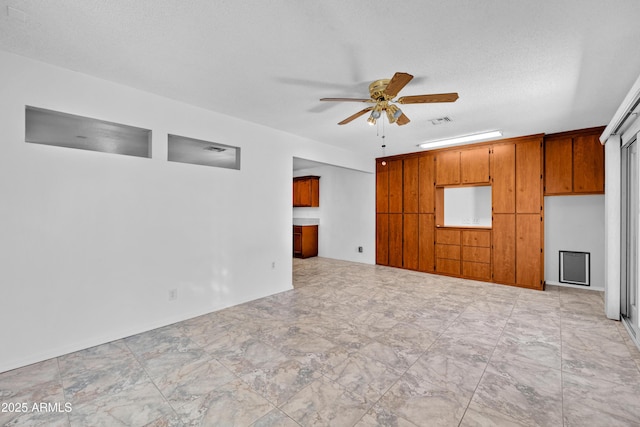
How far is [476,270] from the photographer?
17.4 ft

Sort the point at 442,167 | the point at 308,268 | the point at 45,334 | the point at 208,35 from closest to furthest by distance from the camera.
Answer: the point at 208,35 < the point at 45,334 < the point at 442,167 < the point at 308,268

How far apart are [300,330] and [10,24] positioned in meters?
3.47

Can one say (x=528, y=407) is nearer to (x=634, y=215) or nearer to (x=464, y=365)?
(x=464, y=365)

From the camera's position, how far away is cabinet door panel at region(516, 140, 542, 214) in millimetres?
4711

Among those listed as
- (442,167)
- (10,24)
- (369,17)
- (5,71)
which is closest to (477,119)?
(442,167)

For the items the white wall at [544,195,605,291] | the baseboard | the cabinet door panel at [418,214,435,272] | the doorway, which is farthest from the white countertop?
the doorway

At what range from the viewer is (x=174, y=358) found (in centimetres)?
251

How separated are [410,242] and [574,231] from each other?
2.76 m

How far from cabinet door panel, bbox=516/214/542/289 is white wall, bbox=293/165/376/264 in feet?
9.55

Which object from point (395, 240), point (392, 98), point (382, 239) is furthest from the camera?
point (382, 239)

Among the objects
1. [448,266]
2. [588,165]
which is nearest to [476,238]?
[448,266]

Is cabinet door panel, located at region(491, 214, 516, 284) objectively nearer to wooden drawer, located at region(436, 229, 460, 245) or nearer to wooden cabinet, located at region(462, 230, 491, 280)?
wooden cabinet, located at region(462, 230, 491, 280)

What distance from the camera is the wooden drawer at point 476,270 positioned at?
521 centimetres

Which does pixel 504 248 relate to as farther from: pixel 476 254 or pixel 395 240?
pixel 395 240
